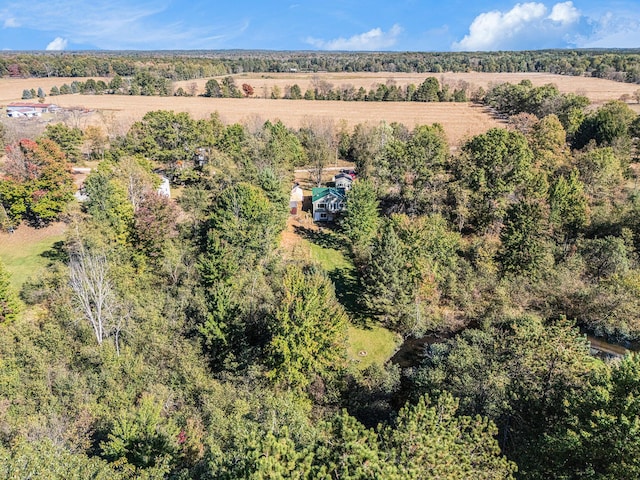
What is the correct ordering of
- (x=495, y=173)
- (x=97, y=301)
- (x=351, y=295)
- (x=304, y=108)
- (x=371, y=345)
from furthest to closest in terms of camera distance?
1. (x=304, y=108)
2. (x=495, y=173)
3. (x=351, y=295)
4. (x=371, y=345)
5. (x=97, y=301)

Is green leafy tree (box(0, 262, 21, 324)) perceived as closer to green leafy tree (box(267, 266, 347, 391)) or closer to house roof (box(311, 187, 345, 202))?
green leafy tree (box(267, 266, 347, 391))

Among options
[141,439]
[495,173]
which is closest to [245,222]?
[141,439]

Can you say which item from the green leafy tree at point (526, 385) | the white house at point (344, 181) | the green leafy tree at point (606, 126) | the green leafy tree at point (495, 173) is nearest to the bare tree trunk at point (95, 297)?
the green leafy tree at point (526, 385)

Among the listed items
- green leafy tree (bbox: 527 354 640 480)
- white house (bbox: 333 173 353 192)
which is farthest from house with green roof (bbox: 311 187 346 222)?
green leafy tree (bbox: 527 354 640 480)

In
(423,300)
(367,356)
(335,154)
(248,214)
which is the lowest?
(367,356)

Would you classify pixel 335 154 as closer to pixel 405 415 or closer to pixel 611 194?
pixel 611 194

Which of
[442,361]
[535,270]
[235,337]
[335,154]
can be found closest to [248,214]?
[235,337]

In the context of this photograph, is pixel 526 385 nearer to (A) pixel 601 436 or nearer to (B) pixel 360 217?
(A) pixel 601 436

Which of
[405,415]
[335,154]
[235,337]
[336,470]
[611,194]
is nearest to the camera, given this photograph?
[336,470]
